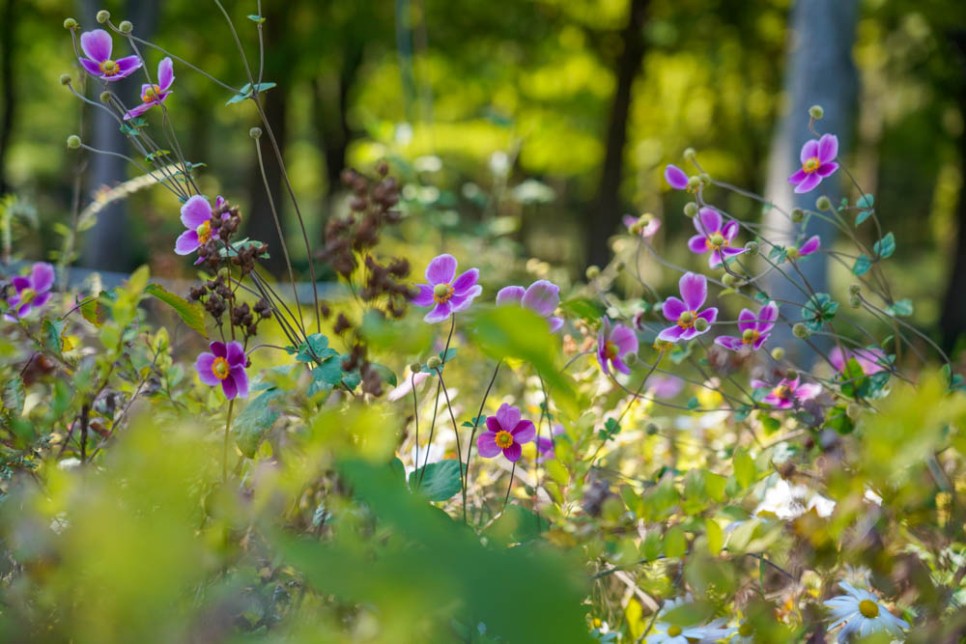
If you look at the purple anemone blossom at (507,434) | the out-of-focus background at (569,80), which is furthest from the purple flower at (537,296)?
the out-of-focus background at (569,80)

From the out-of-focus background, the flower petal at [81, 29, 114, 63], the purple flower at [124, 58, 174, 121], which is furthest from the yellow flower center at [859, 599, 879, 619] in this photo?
the out-of-focus background

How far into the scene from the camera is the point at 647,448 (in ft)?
6.07

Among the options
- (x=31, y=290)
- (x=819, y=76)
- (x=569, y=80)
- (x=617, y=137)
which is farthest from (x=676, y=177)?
(x=569, y=80)

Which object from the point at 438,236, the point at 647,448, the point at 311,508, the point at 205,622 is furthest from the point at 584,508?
the point at 438,236

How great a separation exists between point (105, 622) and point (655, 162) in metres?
15.0

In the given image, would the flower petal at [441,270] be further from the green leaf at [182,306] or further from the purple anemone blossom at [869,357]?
Result: the purple anemone blossom at [869,357]

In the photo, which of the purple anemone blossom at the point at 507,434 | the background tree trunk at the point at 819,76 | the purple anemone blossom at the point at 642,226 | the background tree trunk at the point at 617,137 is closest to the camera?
the purple anemone blossom at the point at 507,434

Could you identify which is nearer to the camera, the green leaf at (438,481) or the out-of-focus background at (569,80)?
the green leaf at (438,481)

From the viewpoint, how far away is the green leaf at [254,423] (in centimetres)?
107

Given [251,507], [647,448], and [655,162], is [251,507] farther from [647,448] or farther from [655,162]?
[655,162]

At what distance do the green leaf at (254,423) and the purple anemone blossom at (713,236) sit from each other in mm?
674

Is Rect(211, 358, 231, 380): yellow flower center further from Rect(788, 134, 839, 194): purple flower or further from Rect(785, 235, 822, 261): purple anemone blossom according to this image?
Rect(788, 134, 839, 194): purple flower

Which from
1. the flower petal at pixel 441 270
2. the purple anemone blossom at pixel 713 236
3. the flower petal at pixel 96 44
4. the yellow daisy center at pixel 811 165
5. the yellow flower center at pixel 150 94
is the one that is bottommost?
the purple anemone blossom at pixel 713 236

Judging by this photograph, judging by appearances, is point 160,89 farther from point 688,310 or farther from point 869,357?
point 869,357
